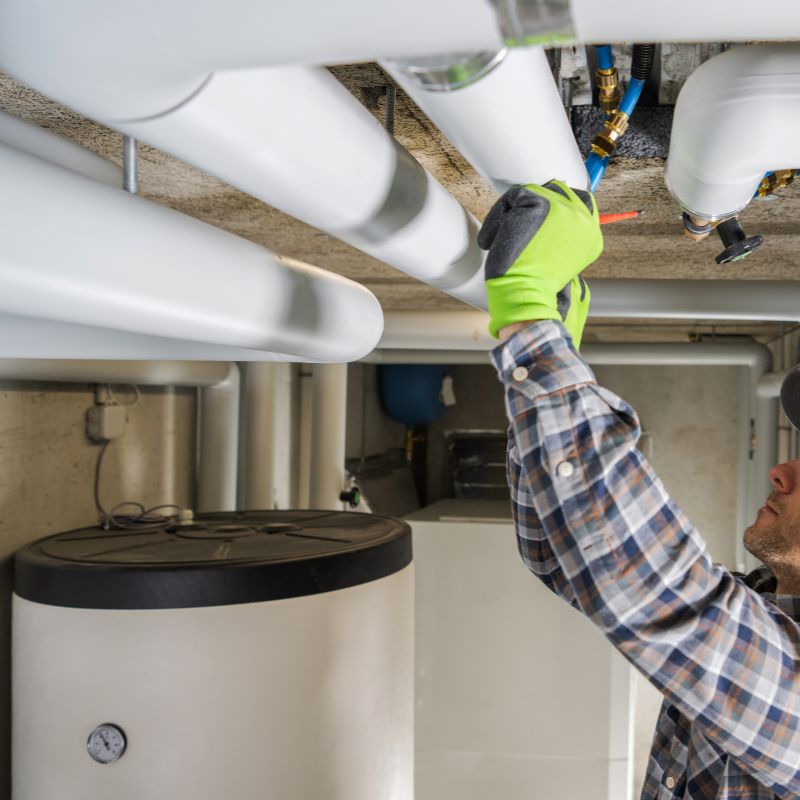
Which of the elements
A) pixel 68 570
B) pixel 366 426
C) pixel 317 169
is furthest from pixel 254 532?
pixel 366 426

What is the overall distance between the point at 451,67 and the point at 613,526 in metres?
0.46

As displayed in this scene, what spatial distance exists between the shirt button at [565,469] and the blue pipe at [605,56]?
42 centimetres

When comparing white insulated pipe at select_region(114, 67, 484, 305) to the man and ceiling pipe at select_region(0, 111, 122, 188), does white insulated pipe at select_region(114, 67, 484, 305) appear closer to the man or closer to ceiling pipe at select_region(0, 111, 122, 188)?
the man

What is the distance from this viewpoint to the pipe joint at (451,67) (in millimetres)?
403

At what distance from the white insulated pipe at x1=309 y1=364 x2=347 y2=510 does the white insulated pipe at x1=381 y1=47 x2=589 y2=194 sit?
1901 millimetres

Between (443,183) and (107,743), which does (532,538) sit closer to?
(443,183)

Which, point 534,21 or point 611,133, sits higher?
point 611,133

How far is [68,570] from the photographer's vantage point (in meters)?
1.29

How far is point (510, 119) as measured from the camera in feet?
2.02

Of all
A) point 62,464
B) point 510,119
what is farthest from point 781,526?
point 62,464

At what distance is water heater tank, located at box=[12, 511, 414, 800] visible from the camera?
4.11ft

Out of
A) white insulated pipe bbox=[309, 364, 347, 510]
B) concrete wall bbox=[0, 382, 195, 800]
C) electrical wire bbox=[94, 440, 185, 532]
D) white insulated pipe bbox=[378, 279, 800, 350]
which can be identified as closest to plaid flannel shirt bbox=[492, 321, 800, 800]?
white insulated pipe bbox=[378, 279, 800, 350]

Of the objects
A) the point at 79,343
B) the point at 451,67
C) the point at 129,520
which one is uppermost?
the point at 451,67

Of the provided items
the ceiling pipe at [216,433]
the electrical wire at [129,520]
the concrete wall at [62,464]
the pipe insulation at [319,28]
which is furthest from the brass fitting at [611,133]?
the ceiling pipe at [216,433]
